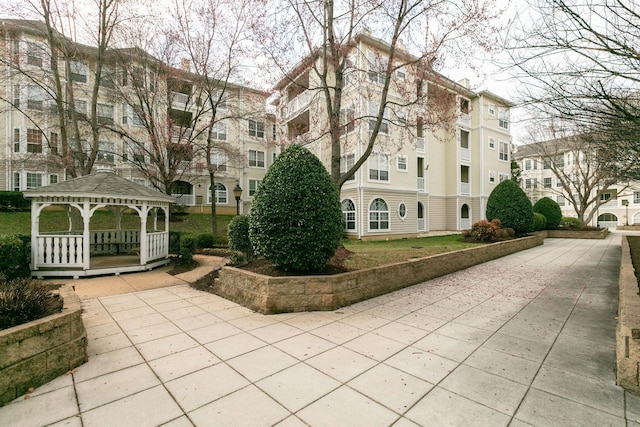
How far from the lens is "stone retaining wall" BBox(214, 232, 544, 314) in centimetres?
492

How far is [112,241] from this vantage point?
11.0 m

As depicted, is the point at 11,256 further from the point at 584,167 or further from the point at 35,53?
the point at 584,167

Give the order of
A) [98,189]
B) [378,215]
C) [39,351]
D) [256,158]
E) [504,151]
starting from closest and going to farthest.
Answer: [39,351]
[98,189]
[378,215]
[504,151]
[256,158]

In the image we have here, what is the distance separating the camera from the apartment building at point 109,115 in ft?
41.3

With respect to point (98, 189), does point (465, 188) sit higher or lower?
higher

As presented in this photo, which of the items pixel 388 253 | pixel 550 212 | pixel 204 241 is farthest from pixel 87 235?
pixel 550 212

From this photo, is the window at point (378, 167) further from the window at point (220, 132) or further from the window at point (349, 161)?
the window at point (220, 132)

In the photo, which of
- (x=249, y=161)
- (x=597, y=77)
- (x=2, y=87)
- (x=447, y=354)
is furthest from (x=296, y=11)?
(x=249, y=161)

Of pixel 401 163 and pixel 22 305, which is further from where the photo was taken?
pixel 401 163

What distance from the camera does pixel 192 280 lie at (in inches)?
298

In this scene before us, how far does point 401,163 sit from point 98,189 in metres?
16.9

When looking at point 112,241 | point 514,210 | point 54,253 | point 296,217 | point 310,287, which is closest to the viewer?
point 310,287

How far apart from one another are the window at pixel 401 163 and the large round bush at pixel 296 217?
1470cm

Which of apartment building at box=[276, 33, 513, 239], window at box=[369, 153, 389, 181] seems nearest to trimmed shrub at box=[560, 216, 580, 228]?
apartment building at box=[276, 33, 513, 239]
